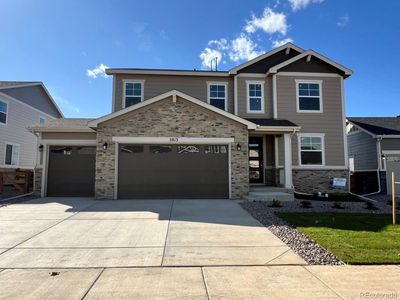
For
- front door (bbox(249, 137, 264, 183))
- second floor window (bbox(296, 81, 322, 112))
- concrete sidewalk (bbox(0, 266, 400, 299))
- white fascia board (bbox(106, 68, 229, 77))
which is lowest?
concrete sidewalk (bbox(0, 266, 400, 299))

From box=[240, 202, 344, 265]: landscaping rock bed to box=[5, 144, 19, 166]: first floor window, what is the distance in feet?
59.8

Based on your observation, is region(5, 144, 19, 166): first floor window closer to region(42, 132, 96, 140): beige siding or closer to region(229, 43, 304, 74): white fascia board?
region(42, 132, 96, 140): beige siding

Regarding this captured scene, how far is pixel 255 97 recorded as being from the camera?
55.9 feet

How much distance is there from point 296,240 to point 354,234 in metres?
1.65

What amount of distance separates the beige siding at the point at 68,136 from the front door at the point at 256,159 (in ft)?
28.3

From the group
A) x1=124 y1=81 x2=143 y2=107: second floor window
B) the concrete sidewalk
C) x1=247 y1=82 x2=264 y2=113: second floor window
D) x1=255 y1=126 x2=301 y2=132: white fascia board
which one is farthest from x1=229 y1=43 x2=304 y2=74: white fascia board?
the concrete sidewalk

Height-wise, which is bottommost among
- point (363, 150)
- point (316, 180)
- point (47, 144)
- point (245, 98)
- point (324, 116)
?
point (316, 180)

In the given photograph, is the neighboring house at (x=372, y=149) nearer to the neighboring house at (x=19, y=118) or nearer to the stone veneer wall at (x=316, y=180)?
the stone veneer wall at (x=316, y=180)

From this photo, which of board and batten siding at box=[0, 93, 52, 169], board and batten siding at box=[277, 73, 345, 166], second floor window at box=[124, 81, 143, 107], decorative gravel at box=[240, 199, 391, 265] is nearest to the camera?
decorative gravel at box=[240, 199, 391, 265]

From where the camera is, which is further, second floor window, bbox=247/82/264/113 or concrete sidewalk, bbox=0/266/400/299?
second floor window, bbox=247/82/264/113

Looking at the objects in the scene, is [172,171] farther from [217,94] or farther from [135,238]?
[135,238]

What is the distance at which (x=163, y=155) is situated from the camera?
13.7 metres

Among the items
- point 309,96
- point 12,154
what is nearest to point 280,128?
point 309,96

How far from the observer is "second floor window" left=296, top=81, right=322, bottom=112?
1688cm
